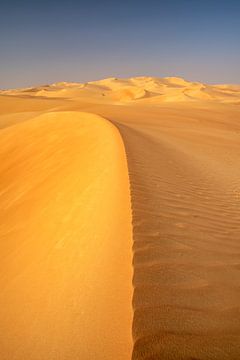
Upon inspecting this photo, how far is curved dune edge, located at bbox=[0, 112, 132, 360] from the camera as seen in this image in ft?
6.59

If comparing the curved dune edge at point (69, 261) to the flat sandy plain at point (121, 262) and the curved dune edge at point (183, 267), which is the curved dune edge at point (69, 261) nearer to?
the flat sandy plain at point (121, 262)

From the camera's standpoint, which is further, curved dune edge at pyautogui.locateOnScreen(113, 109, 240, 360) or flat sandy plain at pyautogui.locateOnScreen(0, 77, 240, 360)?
flat sandy plain at pyautogui.locateOnScreen(0, 77, 240, 360)

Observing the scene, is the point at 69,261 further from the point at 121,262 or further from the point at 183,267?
the point at 183,267

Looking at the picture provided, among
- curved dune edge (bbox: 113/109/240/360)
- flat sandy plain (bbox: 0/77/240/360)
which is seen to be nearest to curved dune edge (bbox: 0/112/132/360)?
flat sandy plain (bbox: 0/77/240/360)

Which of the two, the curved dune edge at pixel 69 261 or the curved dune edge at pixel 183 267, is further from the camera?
the curved dune edge at pixel 69 261

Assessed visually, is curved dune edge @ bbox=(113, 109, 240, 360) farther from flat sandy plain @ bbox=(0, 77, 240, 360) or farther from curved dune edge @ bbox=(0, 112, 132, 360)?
curved dune edge @ bbox=(0, 112, 132, 360)

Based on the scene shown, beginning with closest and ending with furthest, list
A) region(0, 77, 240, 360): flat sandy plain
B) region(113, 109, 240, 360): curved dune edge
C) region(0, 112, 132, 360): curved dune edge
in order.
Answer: region(113, 109, 240, 360): curved dune edge < region(0, 77, 240, 360): flat sandy plain < region(0, 112, 132, 360): curved dune edge

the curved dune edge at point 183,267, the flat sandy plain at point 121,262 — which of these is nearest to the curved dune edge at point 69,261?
the flat sandy plain at point 121,262

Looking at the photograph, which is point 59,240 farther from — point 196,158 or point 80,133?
point 80,133

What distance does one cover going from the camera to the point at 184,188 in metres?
4.73

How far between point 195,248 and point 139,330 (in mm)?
1191

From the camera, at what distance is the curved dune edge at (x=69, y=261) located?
6.59ft

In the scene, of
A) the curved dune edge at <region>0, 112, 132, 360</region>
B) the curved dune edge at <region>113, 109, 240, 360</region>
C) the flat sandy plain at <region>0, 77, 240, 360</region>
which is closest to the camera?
the curved dune edge at <region>113, 109, 240, 360</region>

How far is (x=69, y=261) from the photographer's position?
2.92 meters
